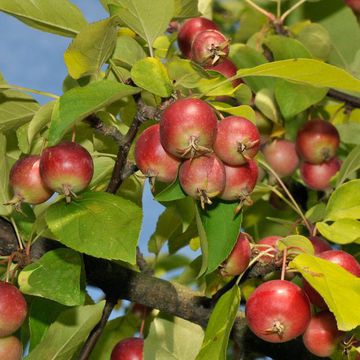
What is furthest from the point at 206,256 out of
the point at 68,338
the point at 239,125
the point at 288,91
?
the point at 288,91

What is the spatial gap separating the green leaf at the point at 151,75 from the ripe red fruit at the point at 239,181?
0.19 meters

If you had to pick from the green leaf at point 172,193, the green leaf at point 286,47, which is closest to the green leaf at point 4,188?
the green leaf at point 172,193

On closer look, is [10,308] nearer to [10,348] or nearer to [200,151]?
[10,348]

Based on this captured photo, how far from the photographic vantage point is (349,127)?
2449mm

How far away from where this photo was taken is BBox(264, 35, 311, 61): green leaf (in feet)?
6.61

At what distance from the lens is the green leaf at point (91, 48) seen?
1449 millimetres

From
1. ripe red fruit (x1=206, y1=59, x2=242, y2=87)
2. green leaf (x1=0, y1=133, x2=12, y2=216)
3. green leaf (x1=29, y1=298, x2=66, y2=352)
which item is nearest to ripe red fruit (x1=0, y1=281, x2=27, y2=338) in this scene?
green leaf (x1=29, y1=298, x2=66, y2=352)

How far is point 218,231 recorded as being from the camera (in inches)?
59.0

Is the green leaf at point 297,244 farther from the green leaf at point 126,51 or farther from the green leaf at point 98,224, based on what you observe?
the green leaf at point 126,51

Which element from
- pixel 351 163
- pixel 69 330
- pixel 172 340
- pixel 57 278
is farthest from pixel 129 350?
pixel 351 163

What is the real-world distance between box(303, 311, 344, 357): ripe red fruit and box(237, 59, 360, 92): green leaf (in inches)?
19.3

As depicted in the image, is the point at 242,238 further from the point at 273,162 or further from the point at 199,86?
the point at 273,162

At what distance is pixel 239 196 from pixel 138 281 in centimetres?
46

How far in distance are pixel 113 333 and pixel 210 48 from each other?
0.95 metres
